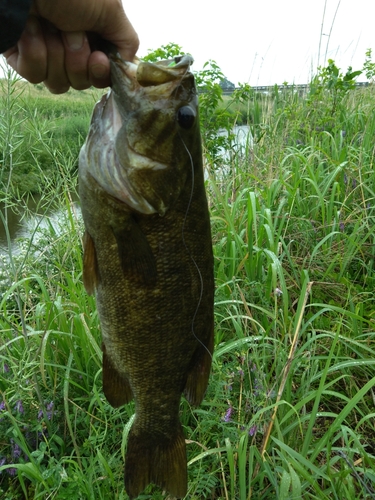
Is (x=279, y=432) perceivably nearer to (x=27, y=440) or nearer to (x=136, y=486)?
(x=136, y=486)

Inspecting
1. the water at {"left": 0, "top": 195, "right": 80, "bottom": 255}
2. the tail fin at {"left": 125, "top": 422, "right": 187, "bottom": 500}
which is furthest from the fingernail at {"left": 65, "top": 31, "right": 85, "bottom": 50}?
the tail fin at {"left": 125, "top": 422, "right": 187, "bottom": 500}

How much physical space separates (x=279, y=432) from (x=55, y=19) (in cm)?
176

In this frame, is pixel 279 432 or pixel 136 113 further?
pixel 279 432

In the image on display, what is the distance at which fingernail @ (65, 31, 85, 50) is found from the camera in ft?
4.32

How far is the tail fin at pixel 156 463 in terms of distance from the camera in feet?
4.91

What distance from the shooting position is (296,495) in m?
1.48

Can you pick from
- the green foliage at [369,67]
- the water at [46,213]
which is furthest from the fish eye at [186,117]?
the green foliage at [369,67]

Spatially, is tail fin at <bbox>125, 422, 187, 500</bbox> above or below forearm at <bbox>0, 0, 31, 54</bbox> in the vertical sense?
below

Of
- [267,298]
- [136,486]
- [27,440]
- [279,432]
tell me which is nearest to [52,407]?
[27,440]

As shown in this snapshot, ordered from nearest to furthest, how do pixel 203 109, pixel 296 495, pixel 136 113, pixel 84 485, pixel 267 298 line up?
pixel 136 113
pixel 296 495
pixel 84 485
pixel 267 298
pixel 203 109

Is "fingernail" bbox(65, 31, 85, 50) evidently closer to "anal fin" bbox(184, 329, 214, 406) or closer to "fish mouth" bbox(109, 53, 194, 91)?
"fish mouth" bbox(109, 53, 194, 91)

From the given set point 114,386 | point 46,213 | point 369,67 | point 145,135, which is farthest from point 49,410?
point 369,67

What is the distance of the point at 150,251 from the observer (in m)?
1.34

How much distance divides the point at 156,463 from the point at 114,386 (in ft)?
1.08
